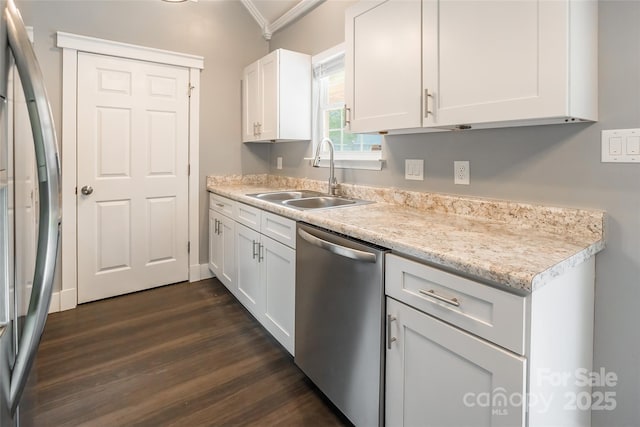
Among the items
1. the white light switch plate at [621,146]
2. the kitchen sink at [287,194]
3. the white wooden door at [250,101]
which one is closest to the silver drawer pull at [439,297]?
the white light switch plate at [621,146]

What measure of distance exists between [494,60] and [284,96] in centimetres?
185

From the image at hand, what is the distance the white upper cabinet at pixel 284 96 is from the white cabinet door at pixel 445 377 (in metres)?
1.99

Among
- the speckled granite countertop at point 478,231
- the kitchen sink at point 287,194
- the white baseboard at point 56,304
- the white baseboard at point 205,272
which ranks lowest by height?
the white baseboard at point 56,304

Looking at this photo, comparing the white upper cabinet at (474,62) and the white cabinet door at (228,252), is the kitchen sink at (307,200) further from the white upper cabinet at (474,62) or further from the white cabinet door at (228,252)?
the white upper cabinet at (474,62)

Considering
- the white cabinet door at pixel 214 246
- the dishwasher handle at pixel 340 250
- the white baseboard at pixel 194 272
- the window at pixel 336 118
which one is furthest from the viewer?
the white baseboard at pixel 194 272

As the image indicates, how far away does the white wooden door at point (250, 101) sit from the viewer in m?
3.18

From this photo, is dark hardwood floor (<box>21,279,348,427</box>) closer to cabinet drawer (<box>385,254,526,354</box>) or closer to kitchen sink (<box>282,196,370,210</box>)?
cabinet drawer (<box>385,254,526,354</box>)

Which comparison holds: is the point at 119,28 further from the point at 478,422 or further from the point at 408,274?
the point at 478,422

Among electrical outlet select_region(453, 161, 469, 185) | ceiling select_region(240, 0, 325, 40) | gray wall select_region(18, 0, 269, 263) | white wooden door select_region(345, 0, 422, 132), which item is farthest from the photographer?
ceiling select_region(240, 0, 325, 40)

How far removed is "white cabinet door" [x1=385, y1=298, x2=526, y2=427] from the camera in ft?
3.22

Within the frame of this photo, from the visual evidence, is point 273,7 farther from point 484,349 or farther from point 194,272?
point 484,349

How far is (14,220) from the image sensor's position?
77cm

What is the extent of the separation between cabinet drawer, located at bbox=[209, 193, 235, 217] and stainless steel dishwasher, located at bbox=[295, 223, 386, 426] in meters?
1.17

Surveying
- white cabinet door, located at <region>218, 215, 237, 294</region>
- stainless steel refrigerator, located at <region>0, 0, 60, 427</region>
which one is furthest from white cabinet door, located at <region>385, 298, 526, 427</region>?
white cabinet door, located at <region>218, 215, 237, 294</region>
